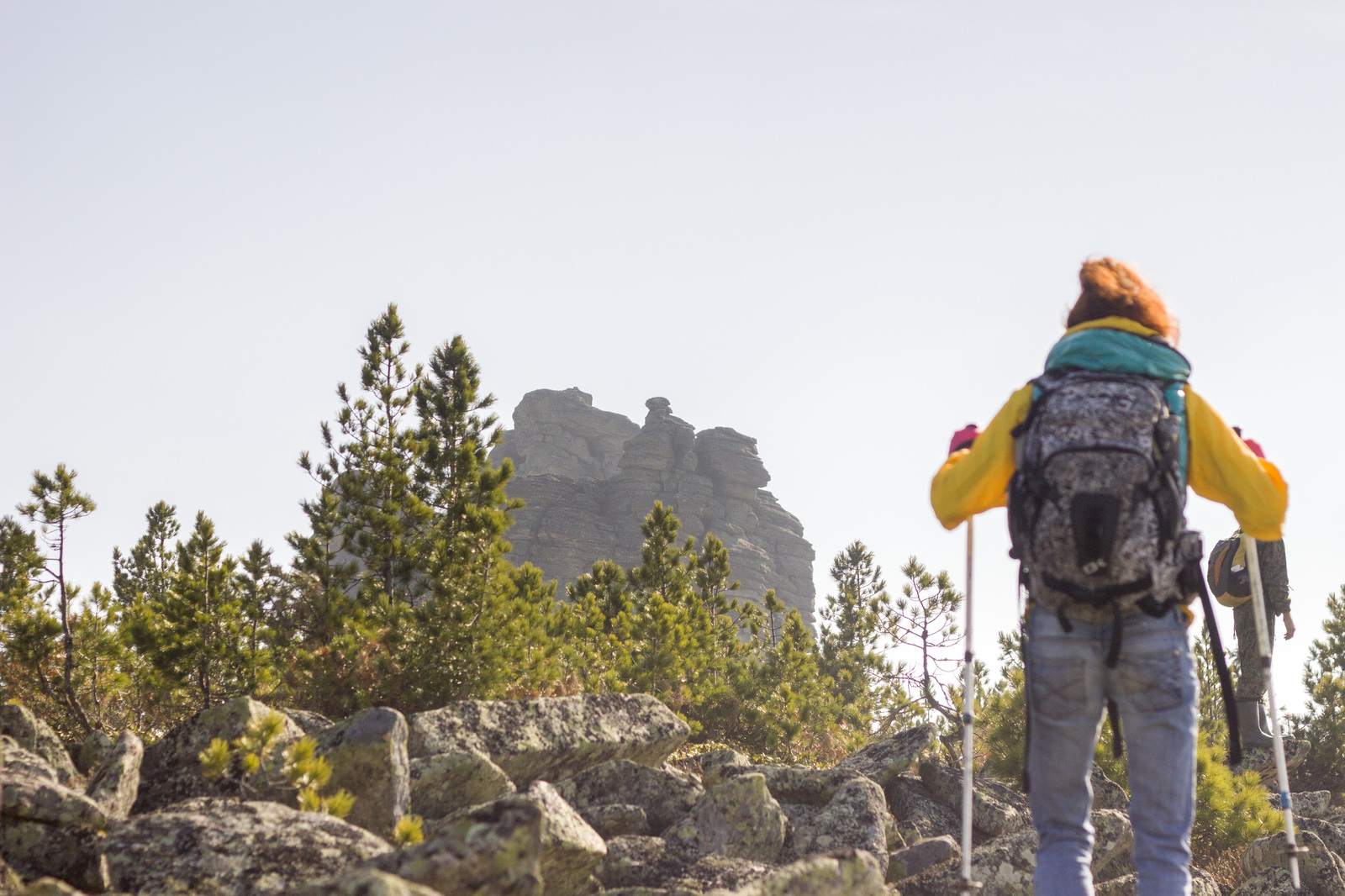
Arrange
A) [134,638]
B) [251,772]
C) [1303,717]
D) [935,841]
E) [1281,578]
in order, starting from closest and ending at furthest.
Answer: [251,772]
[935,841]
[1281,578]
[134,638]
[1303,717]

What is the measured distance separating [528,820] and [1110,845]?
227 inches

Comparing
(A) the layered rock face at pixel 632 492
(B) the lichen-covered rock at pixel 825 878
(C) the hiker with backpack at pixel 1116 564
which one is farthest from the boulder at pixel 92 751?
(A) the layered rock face at pixel 632 492

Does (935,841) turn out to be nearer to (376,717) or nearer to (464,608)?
(376,717)

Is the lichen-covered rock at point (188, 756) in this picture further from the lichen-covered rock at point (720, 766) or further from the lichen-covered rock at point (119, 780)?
the lichen-covered rock at point (720, 766)

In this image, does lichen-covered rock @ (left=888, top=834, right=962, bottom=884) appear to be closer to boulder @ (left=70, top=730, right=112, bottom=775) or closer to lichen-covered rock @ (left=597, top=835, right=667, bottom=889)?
lichen-covered rock @ (left=597, top=835, right=667, bottom=889)

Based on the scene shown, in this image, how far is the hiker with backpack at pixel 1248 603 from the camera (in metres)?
10.2

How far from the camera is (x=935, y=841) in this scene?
7.72 meters

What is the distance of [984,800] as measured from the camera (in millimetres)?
9281

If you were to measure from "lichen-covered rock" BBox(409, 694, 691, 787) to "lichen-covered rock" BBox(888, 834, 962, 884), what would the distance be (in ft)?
7.52

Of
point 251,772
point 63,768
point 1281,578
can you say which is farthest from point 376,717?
point 1281,578

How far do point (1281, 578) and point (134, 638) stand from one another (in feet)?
40.1

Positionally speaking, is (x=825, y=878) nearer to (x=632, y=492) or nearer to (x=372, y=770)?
(x=372, y=770)

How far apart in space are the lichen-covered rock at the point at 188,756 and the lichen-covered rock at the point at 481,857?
2.99 m

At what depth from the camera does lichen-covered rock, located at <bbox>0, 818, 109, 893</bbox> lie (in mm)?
4551
